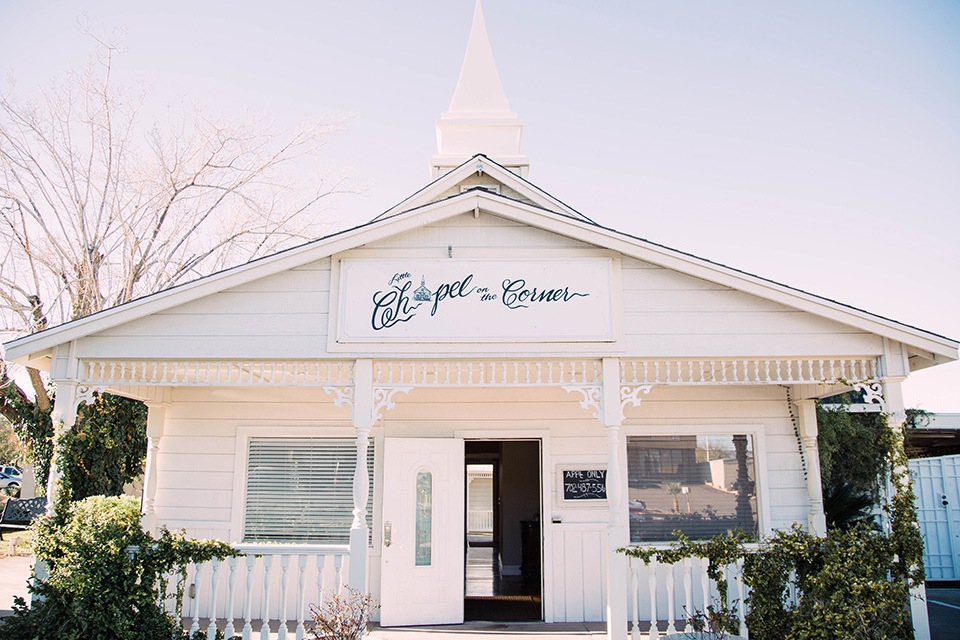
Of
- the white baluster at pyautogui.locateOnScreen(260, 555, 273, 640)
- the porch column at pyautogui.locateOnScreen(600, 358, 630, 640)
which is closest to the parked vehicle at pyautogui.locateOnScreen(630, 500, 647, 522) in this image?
the porch column at pyautogui.locateOnScreen(600, 358, 630, 640)

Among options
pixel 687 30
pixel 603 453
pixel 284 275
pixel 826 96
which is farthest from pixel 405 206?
pixel 826 96

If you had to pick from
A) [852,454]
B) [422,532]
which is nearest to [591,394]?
[422,532]

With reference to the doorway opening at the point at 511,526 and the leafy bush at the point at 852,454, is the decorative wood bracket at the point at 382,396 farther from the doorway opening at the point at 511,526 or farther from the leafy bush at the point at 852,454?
the leafy bush at the point at 852,454

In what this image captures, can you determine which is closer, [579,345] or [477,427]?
[579,345]

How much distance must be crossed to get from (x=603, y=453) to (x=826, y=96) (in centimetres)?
694

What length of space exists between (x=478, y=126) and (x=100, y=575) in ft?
31.1

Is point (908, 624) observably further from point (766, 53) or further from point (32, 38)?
point (32, 38)

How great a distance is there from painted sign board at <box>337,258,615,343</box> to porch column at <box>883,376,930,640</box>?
2955 mm

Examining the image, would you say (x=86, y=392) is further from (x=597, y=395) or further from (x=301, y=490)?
(x=597, y=395)

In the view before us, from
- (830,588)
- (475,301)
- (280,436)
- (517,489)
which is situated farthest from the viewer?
(517,489)

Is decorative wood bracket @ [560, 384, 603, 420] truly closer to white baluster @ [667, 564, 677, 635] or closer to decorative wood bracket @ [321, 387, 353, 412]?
white baluster @ [667, 564, 677, 635]

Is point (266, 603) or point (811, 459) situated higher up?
point (811, 459)

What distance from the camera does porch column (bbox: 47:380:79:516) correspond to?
678cm

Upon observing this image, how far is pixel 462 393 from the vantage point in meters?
8.92
